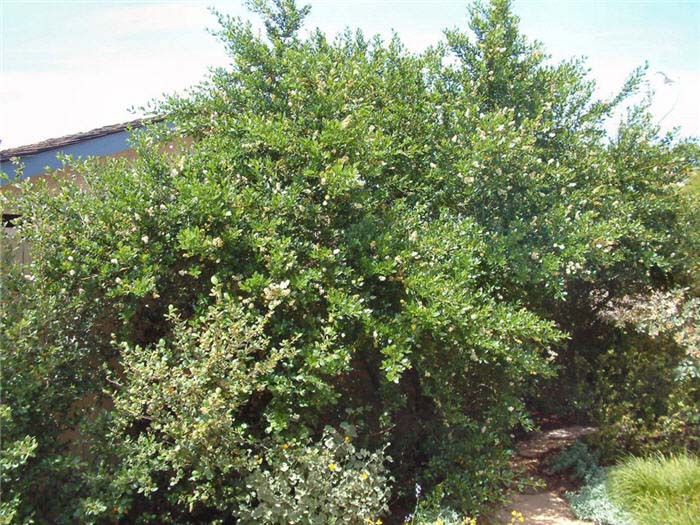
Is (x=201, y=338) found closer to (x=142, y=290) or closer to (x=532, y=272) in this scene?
(x=142, y=290)

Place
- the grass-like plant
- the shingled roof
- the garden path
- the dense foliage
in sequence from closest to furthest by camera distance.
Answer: the dense foliage
the grass-like plant
the garden path
the shingled roof

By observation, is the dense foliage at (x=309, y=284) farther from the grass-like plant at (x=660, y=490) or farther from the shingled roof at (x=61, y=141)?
the shingled roof at (x=61, y=141)

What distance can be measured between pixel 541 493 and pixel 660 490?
3.99 feet

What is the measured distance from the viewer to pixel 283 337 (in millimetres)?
4504

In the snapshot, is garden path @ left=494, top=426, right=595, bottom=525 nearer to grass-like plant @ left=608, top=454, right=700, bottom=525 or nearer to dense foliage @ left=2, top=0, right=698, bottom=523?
grass-like plant @ left=608, top=454, right=700, bottom=525

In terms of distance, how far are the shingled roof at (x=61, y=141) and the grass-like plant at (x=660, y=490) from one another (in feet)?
17.3

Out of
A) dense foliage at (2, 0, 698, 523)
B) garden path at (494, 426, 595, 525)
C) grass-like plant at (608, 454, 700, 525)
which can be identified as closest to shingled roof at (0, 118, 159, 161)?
dense foliage at (2, 0, 698, 523)

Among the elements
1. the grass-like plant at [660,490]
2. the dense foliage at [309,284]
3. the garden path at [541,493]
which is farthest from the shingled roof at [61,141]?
the grass-like plant at [660,490]

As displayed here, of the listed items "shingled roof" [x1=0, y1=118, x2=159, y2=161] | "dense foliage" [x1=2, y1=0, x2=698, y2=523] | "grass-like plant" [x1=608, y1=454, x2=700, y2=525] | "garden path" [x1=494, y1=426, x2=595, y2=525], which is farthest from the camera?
"shingled roof" [x1=0, y1=118, x2=159, y2=161]

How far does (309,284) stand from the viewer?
442cm

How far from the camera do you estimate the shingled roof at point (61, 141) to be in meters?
6.75

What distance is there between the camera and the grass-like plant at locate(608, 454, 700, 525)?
4.80 metres

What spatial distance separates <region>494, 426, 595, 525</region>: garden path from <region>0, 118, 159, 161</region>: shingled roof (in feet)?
15.7

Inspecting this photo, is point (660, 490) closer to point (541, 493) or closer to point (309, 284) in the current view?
point (541, 493)
